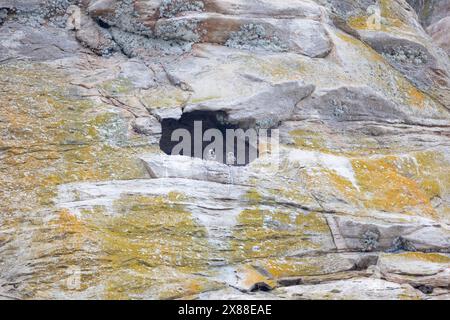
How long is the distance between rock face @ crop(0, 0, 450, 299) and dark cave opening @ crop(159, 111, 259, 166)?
3.4 inches

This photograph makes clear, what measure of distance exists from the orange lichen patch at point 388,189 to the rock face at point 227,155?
0.15 ft

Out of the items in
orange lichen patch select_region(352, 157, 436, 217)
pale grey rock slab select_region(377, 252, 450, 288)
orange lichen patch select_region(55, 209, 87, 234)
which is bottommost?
orange lichen patch select_region(55, 209, 87, 234)

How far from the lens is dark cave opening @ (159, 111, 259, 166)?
2111 cm

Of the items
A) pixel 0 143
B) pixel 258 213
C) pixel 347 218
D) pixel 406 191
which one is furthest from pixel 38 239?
pixel 406 191

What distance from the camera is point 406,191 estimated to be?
797 inches

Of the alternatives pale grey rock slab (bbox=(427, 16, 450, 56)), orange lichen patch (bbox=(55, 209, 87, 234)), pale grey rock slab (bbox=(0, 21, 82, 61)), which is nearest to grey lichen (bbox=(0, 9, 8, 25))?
pale grey rock slab (bbox=(0, 21, 82, 61))

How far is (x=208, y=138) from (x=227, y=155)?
0.87 metres

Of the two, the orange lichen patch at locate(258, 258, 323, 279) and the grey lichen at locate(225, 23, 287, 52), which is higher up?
the grey lichen at locate(225, 23, 287, 52)

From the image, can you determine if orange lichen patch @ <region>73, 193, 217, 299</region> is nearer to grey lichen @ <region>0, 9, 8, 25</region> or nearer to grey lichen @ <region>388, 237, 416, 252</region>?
grey lichen @ <region>388, 237, 416, 252</region>

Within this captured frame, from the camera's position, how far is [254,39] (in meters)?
23.9

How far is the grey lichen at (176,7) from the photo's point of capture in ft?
79.3

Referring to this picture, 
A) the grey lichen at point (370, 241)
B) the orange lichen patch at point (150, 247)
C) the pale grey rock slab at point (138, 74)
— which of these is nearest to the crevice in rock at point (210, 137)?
the pale grey rock slab at point (138, 74)

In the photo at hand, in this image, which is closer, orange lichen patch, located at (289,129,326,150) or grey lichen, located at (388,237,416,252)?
grey lichen, located at (388,237,416,252)

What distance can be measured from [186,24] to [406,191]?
8.84 metres
